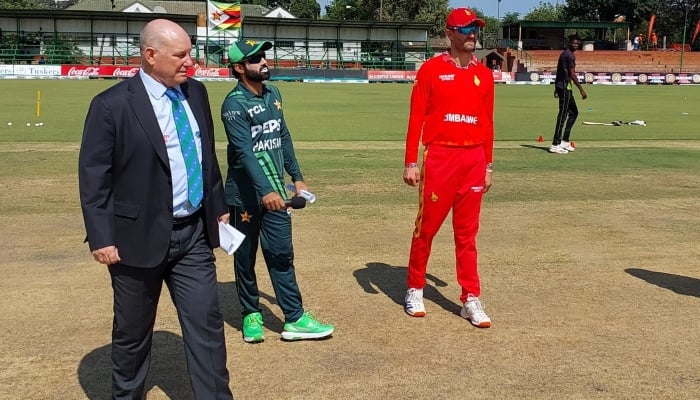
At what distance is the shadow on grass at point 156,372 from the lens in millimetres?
4273

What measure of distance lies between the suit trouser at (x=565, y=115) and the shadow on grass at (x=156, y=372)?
1154 centimetres

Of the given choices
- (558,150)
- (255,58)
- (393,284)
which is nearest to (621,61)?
(558,150)

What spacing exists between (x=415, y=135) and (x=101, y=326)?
266cm

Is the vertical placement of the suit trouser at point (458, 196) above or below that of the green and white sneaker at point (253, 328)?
above

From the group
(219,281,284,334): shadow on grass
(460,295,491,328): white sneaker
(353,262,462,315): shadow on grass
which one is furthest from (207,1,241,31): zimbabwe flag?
(460,295,491,328): white sneaker

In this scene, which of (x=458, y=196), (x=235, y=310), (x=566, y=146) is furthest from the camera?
(x=566, y=146)

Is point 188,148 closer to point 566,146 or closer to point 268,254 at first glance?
point 268,254

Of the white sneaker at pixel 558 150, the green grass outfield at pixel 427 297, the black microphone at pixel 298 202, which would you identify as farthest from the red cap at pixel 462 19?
the white sneaker at pixel 558 150

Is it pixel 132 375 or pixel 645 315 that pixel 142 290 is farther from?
pixel 645 315

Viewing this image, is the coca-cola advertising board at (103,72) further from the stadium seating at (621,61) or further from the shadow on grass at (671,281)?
the shadow on grass at (671,281)

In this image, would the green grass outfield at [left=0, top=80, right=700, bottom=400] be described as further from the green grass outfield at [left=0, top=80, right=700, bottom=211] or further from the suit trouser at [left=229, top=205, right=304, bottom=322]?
the suit trouser at [left=229, top=205, right=304, bottom=322]

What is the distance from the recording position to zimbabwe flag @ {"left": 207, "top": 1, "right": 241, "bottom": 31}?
5678cm

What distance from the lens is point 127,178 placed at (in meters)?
3.52

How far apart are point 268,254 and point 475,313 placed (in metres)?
1.59
